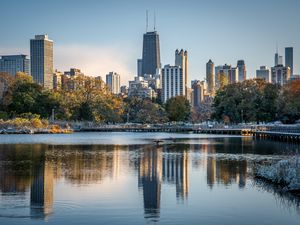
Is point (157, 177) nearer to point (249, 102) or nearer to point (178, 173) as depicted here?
point (178, 173)

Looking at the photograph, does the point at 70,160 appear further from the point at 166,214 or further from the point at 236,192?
the point at 166,214

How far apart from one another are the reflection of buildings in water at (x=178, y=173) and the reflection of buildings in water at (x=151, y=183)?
1.54ft

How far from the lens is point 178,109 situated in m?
154

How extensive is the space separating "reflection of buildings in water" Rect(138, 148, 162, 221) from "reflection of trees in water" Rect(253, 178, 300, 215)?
5.11 meters

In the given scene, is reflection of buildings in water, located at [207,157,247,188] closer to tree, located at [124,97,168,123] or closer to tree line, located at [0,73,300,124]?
tree line, located at [0,73,300,124]

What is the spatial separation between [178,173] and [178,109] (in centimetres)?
12236

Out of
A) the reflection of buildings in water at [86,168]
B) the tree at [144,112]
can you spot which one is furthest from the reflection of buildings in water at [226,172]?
the tree at [144,112]

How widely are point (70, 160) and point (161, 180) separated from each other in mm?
12899

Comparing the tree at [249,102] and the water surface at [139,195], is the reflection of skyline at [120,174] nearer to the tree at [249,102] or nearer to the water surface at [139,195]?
the water surface at [139,195]

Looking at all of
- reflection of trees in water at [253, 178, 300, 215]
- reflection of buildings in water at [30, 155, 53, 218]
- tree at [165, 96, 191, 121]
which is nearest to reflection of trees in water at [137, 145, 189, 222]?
reflection of trees in water at [253, 178, 300, 215]

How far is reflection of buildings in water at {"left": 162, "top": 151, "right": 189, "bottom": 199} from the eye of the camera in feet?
81.4

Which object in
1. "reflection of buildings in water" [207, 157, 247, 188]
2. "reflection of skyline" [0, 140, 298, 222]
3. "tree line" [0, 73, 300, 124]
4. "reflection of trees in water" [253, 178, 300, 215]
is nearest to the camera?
"reflection of trees in water" [253, 178, 300, 215]

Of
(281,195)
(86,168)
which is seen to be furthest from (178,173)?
(281,195)

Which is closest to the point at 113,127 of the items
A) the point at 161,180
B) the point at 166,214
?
the point at 161,180
